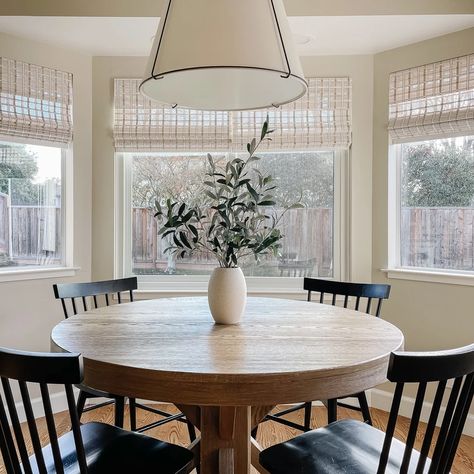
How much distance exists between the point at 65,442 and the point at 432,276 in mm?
2288

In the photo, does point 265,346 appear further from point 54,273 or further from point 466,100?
point 466,100

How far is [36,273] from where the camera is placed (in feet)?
9.23

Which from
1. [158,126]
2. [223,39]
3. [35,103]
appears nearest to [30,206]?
[35,103]

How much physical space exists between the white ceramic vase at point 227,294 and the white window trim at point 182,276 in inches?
54.0

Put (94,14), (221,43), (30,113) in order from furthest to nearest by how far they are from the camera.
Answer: (30,113), (94,14), (221,43)

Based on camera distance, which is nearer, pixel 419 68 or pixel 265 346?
pixel 265 346

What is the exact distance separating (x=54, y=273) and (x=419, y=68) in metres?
2.77

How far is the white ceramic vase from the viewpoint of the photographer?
5.44 ft

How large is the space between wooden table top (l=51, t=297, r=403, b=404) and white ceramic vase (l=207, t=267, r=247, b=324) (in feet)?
0.18

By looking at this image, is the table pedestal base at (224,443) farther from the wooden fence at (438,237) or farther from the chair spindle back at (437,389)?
the wooden fence at (438,237)

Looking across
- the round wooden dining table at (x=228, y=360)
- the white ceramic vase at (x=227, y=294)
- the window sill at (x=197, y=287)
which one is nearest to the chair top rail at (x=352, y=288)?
the round wooden dining table at (x=228, y=360)

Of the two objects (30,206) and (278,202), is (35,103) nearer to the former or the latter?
(30,206)

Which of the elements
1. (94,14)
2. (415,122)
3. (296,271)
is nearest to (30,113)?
(94,14)

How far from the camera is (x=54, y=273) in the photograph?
2.89 m
